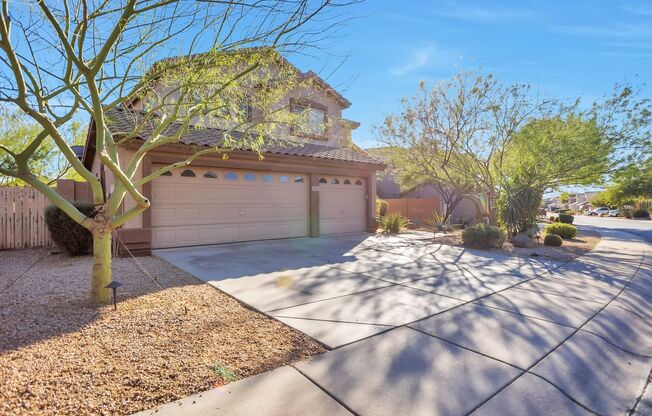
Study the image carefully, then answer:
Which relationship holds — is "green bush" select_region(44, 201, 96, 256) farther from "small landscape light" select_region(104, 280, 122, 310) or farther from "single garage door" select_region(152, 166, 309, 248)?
"small landscape light" select_region(104, 280, 122, 310)

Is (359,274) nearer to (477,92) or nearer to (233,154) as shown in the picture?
(233,154)

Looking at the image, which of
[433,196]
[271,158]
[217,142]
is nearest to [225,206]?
[271,158]

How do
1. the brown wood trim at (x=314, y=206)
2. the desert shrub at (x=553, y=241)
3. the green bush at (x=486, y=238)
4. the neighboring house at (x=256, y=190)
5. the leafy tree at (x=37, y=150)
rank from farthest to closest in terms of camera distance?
the leafy tree at (x=37, y=150) → the brown wood trim at (x=314, y=206) → the desert shrub at (x=553, y=241) → the green bush at (x=486, y=238) → the neighboring house at (x=256, y=190)

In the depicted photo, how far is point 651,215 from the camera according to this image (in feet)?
123

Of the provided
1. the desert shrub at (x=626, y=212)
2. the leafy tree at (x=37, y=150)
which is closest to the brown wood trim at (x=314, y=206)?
the leafy tree at (x=37, y=150)

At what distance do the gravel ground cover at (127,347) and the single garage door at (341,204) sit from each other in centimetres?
797

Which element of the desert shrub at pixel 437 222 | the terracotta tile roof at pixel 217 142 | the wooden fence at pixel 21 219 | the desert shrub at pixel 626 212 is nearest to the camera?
the terracotta tile roof at pixel 217 142

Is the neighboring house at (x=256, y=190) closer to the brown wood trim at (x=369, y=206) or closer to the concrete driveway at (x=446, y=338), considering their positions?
the brown wood trim at (x=369, y=206)

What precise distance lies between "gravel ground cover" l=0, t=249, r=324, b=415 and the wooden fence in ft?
21.1

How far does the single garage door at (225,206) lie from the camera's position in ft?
31.7

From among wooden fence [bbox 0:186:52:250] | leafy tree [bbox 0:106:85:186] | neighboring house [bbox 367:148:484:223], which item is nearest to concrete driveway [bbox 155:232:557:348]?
wooden fence [bbox 0:186:52:250]

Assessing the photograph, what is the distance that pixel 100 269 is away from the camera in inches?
188

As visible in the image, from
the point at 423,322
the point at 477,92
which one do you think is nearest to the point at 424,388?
the point at 423,322

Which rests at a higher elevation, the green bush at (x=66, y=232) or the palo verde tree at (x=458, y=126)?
the palo verde tree at (x=458, y=126)
